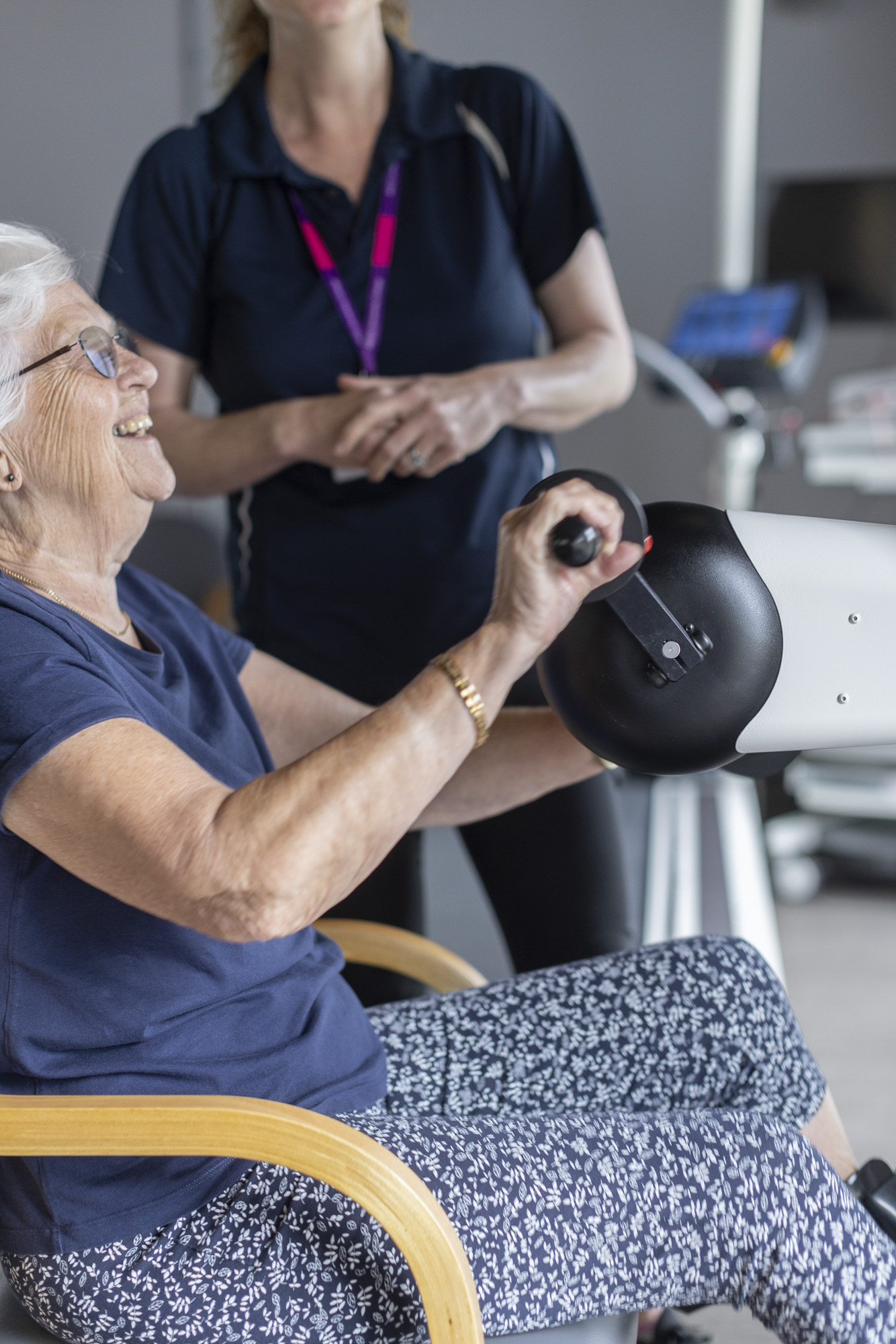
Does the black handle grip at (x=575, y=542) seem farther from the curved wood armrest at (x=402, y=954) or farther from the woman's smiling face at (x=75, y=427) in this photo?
the curved wood armrest at (x=402, y=954)

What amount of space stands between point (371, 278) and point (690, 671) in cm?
75

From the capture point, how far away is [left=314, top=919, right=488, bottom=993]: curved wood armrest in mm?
1481

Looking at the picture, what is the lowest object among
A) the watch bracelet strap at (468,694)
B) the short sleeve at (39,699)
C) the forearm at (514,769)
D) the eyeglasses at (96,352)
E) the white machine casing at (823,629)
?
the forearm at (514,769)

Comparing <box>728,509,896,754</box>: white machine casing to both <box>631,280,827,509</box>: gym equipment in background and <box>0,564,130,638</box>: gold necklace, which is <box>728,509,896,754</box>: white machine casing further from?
<box>631,280,827,509</box>: gym equipment in background

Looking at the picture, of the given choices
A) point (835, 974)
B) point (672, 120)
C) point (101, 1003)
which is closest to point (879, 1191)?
point (101, 1003)

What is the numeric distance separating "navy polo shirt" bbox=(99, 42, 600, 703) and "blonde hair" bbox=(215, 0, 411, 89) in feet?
0.48

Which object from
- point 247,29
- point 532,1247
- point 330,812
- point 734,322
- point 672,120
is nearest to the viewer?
point 330,812

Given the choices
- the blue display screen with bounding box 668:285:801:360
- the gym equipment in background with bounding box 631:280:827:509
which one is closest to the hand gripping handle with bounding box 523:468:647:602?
the gym equipment in background with bounding box 631:280:827:509

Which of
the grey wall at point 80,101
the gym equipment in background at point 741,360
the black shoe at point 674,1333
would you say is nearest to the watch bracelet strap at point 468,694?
the black shoe at point 674,1333

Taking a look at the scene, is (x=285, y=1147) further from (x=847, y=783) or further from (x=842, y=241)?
(x=842, y=241)

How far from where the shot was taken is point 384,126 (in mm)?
1590

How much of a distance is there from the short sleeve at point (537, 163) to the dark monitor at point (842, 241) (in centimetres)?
269

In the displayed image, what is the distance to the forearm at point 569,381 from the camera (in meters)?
1.52

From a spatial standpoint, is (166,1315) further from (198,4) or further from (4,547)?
(198,4)
